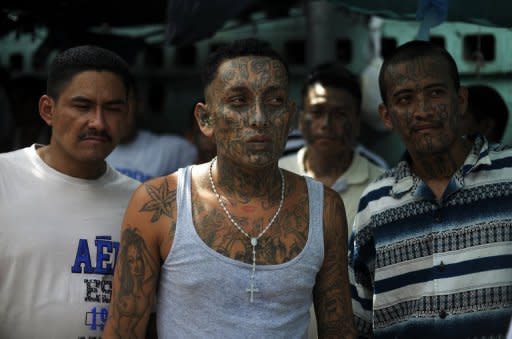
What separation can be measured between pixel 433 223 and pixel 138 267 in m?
1.30

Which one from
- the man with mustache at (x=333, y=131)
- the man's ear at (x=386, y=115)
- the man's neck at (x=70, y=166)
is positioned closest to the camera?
the man's neck at (x=70, y=166)

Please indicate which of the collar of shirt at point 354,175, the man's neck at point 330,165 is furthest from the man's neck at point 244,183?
the man's neck at point 330,165

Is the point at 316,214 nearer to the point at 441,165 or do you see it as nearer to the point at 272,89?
the point at 272,89

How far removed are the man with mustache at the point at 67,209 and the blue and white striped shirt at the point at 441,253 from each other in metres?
1.16

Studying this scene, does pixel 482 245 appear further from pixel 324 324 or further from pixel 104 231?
pixel 104 231

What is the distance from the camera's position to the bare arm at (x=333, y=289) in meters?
3.20

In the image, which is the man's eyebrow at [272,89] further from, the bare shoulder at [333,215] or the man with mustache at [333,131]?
the man with mustache at [333,131]

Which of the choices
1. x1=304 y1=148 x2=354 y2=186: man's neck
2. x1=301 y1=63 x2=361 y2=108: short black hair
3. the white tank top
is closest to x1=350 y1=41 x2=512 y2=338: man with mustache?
the white tank top

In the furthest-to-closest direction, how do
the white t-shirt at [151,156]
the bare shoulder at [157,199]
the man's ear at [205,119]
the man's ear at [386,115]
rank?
1. the white t-shirt at [151,156]
2. the man's ear at [386,115]
3. the man's ear at [205,119]
4. the bare shoulder at [157,199]

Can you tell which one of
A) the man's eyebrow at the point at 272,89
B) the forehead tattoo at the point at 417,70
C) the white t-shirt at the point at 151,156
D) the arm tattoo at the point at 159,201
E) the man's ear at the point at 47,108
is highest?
the forehead tattoo at the point at 417,70

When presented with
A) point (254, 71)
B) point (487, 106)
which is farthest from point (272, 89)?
point (487, 106)

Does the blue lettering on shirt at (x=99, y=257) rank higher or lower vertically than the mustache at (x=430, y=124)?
lower

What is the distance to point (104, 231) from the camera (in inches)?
132

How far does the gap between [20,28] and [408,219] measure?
363cm
